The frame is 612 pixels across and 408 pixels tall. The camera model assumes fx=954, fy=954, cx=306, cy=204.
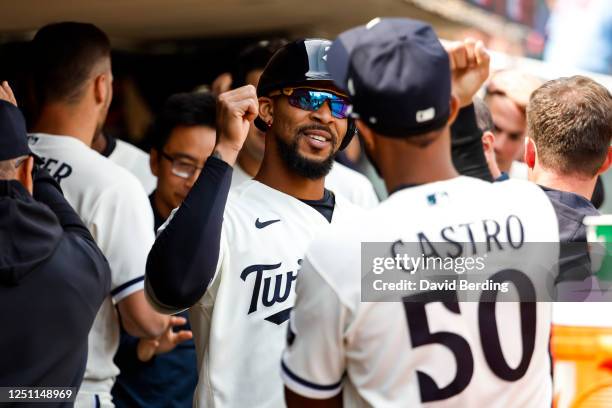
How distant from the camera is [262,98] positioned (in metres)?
3.28

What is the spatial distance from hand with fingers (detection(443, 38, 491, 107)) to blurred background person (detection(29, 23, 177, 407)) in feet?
5.21

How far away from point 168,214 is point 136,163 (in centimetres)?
81

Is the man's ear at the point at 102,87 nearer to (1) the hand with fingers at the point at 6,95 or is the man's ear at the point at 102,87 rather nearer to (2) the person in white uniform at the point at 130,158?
(1) the hand with fingers at the point at 6,95

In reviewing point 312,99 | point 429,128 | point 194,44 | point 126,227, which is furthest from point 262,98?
point 194,44

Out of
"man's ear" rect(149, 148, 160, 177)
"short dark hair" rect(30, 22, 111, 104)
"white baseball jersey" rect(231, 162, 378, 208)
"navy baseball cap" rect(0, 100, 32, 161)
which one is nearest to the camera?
"navy baseball cap" rect(0, 100, 32, 161)

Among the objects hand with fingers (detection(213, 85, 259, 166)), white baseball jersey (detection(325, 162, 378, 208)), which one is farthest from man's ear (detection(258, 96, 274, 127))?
white baseball jersey (detection(325, 162, 378, 208))

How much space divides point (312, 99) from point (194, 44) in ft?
27.4

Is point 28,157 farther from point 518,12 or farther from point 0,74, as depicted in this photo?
point 518,12

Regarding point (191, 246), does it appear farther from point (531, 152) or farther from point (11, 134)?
point (531, 152)

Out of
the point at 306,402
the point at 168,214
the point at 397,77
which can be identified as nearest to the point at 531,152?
the point at 397,77

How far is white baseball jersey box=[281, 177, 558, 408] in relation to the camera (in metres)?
2.22

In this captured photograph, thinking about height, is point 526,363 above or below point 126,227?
above

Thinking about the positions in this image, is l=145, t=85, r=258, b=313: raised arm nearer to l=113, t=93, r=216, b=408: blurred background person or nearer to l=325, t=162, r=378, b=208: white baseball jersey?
l=113, t=93, r=216, b=408: blurred background person

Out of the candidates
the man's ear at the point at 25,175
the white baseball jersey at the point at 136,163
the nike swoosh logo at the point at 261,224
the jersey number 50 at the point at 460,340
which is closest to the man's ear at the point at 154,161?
the white baseball jersey at the point at 136,163
